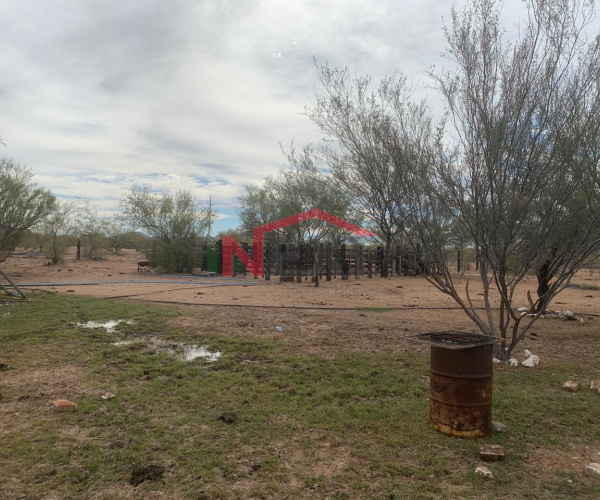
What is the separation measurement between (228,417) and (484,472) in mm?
1977

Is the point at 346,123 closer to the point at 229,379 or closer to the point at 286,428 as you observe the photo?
the point at 229,379

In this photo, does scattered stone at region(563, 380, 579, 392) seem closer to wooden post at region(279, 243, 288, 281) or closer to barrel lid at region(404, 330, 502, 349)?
barrel lid at region(404, 330, 502, 349)

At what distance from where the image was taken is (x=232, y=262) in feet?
77.8

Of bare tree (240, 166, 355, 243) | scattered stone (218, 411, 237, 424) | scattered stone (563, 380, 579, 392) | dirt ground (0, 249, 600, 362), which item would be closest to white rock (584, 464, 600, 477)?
scattered stone (563, 380, 579, 392)

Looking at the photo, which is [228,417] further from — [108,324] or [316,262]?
[316,262]

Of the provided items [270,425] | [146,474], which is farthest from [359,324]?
[146,474]

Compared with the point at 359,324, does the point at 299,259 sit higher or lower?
higher

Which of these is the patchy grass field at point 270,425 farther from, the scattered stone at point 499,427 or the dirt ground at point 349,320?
the dirt ground at point 349,320

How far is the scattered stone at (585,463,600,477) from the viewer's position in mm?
2771

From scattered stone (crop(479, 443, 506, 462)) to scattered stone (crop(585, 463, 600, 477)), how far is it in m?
0.50

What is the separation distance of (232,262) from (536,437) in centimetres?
2112

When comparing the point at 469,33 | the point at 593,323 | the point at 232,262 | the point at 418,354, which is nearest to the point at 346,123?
the point at 469,33

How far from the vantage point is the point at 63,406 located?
12.1ft

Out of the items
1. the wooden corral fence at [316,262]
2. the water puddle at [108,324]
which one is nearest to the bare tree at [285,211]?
the wooden corral fence at [316,262]
